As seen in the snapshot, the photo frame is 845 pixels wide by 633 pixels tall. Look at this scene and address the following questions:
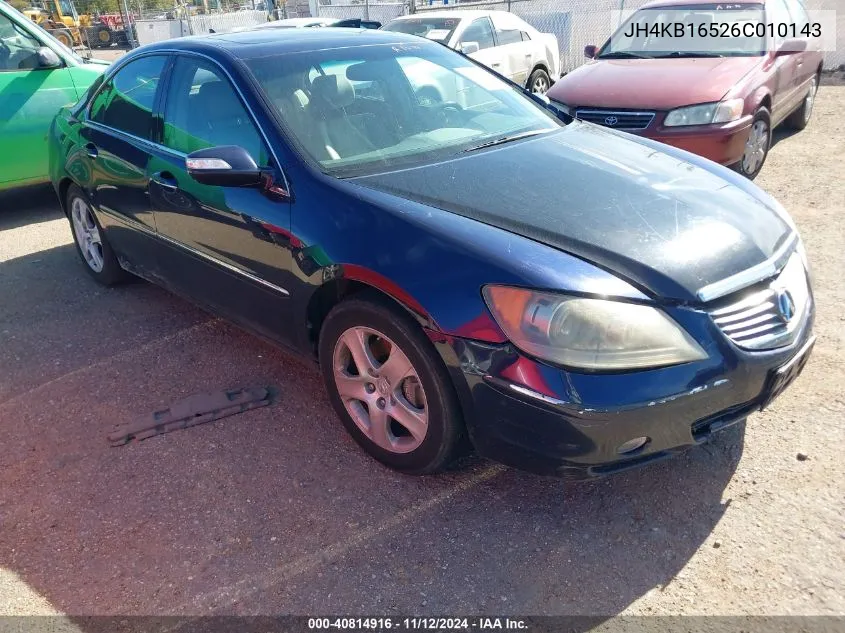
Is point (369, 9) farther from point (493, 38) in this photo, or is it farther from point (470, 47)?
point (470, 47)

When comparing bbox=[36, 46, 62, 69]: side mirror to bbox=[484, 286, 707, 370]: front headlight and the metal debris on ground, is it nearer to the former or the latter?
the metal debris on ground

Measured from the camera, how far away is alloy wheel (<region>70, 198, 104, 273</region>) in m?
4.97

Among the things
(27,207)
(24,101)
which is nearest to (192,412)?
(24,101)

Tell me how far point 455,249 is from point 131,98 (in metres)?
2.68

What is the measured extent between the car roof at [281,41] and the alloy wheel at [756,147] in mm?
3453

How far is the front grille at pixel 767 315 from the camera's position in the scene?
2.47 meters

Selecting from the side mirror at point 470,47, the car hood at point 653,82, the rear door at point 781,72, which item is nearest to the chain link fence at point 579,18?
the side mirror at point 470,47

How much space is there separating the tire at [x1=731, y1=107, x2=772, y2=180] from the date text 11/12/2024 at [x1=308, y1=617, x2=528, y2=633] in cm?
497

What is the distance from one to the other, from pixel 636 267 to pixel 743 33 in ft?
19.2

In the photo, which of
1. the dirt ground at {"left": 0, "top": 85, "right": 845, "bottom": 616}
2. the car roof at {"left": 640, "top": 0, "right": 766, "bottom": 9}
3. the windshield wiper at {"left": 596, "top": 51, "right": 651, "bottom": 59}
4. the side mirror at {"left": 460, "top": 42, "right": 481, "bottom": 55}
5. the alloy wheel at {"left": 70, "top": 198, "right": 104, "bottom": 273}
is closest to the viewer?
the dirt ground at {"left": 0, "top": 85, "right": 845, "bottom": 616}

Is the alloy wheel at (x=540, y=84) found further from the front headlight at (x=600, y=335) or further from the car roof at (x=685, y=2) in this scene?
the front headlight at (x=600, y=335)

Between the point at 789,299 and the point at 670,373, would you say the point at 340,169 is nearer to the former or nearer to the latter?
the point at 670,373

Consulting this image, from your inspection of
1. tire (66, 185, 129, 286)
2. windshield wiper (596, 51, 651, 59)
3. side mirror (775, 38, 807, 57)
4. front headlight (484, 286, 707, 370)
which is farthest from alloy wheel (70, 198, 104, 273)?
side mirror (775, 38, 807, 57)

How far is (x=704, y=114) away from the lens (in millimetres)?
5938
